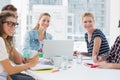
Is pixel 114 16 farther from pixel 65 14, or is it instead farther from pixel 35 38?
pixel 35 38

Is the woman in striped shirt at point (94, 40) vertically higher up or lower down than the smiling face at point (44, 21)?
lower down

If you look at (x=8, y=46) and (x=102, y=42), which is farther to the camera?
(x=102, y=42)

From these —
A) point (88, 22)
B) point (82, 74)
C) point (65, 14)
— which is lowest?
point (82, 74)

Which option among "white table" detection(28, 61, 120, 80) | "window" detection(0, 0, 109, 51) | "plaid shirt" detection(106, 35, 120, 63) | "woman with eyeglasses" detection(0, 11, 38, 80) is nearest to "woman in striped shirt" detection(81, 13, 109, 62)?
"plaid shirt" detection(106, 35, 120, 63)

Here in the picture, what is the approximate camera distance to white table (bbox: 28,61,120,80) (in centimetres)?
194

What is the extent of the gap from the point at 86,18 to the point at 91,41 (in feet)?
1.29

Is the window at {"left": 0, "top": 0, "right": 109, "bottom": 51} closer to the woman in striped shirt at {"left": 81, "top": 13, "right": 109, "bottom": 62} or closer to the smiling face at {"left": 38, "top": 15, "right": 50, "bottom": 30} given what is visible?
the smiling face at {"left": 38, "top": 15, "right": 50, "bottom": 30}

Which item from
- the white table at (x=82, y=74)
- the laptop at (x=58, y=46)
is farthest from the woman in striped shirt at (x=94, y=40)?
the white table at (x=82, y=74)

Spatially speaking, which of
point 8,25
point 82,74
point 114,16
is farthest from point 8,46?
point 114,16

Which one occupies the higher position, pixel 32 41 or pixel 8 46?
pixel 8 46

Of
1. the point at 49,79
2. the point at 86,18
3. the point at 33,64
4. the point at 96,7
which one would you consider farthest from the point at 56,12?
the point at 49,79

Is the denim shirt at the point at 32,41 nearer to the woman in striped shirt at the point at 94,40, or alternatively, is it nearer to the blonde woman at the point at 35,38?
the blonde woman at the point at 35,38

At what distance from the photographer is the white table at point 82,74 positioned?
6.38 ft

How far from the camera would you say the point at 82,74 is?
209 centimetres
